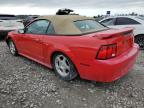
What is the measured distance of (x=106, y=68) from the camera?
3918 mm

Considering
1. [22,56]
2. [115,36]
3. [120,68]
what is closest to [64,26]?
[115,36]

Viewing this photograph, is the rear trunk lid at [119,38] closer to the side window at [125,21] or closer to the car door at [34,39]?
the car door at [34,39]

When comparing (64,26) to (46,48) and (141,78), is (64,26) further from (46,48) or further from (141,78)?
(141,78)

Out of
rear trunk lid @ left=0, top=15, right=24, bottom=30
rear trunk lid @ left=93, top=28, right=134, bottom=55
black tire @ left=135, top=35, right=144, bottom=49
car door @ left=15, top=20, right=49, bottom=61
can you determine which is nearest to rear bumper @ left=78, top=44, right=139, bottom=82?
rear trunk lid @ left=93, top=28, right=134, bottom=55

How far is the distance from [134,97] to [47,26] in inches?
99.6

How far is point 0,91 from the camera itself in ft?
14.4

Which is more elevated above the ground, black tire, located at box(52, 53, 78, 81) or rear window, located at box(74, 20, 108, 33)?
rear window, located at box(74, 20, 108, 33)

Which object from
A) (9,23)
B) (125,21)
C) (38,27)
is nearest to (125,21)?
(125,21)

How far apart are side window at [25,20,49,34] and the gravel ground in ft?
3.21

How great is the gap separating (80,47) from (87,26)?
1021 mm

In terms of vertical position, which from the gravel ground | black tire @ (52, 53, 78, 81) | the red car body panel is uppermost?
the red car body panel

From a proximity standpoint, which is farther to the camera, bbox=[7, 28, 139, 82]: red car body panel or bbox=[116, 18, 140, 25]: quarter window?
bbox=[116, 18, 140, 25]: quarter window

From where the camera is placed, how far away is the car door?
5320mm

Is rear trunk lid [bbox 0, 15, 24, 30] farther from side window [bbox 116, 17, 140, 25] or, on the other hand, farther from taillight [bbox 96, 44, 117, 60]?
taillight [bbox 96, 44, 117, 60]
